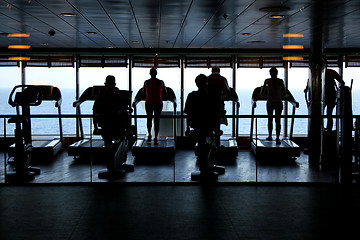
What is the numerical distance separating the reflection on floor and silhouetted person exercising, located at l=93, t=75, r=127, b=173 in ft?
1.71

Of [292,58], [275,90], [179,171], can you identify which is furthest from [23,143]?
[292,58]

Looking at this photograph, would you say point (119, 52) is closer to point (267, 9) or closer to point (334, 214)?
point (267, 9)

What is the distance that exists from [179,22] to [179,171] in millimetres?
2375

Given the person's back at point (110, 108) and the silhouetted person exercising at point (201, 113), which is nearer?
the silhouetted person exercising at point (201, 113)

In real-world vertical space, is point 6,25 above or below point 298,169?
above

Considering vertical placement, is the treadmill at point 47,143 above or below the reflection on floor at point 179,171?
above

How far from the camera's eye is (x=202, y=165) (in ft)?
21.4

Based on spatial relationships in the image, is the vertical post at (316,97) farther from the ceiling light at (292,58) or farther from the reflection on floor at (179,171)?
the ceiling light at (292,58)

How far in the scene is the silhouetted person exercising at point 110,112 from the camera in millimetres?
6551

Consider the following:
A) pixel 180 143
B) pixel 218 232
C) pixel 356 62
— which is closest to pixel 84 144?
pixel 180 143

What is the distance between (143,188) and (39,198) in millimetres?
1261

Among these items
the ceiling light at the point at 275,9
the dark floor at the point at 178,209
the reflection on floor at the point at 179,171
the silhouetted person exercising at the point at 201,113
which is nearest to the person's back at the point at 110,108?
the reflection on floor at the point at 179,171

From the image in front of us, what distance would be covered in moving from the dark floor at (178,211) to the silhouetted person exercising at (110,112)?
3.26 ft

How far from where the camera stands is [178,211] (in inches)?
182
